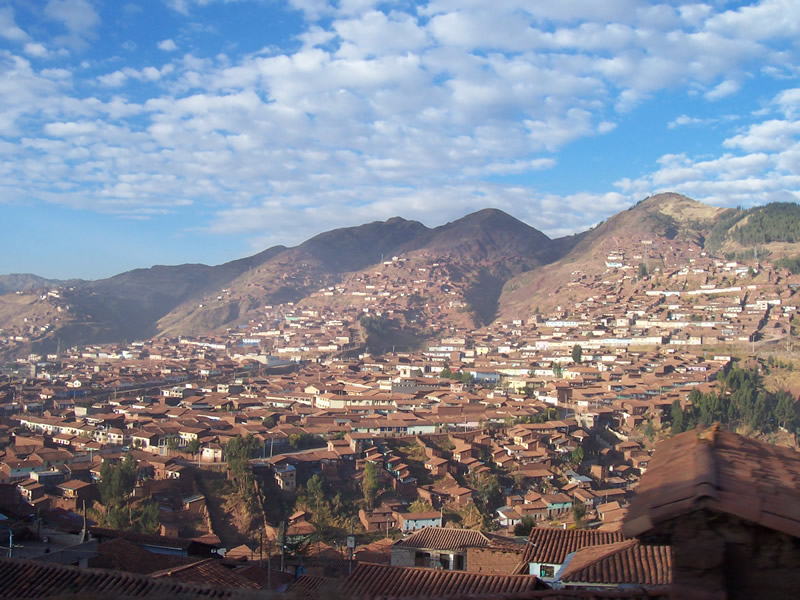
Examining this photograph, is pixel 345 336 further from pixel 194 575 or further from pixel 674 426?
pixel 194 575

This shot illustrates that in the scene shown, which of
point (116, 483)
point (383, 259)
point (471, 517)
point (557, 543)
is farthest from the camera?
point (383, 259)

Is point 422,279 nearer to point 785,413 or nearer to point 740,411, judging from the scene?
point 740,411

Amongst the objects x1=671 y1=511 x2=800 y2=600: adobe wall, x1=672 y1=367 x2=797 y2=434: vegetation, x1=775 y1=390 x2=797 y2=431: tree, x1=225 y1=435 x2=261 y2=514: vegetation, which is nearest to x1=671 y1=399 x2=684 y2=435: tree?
x1=672 y1=367 x2=797 y2=434: vegetation

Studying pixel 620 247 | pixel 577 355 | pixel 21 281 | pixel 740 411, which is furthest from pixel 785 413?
pixel 21 281

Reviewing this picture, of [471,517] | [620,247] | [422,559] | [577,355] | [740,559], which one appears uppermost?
[620,247]

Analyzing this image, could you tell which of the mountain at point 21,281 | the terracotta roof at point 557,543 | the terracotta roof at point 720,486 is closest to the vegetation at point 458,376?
the terracotta roof at point 557,543

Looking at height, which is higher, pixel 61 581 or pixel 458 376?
pixel 61 581

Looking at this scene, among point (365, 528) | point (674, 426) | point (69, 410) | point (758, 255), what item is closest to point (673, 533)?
point (365, 528)
